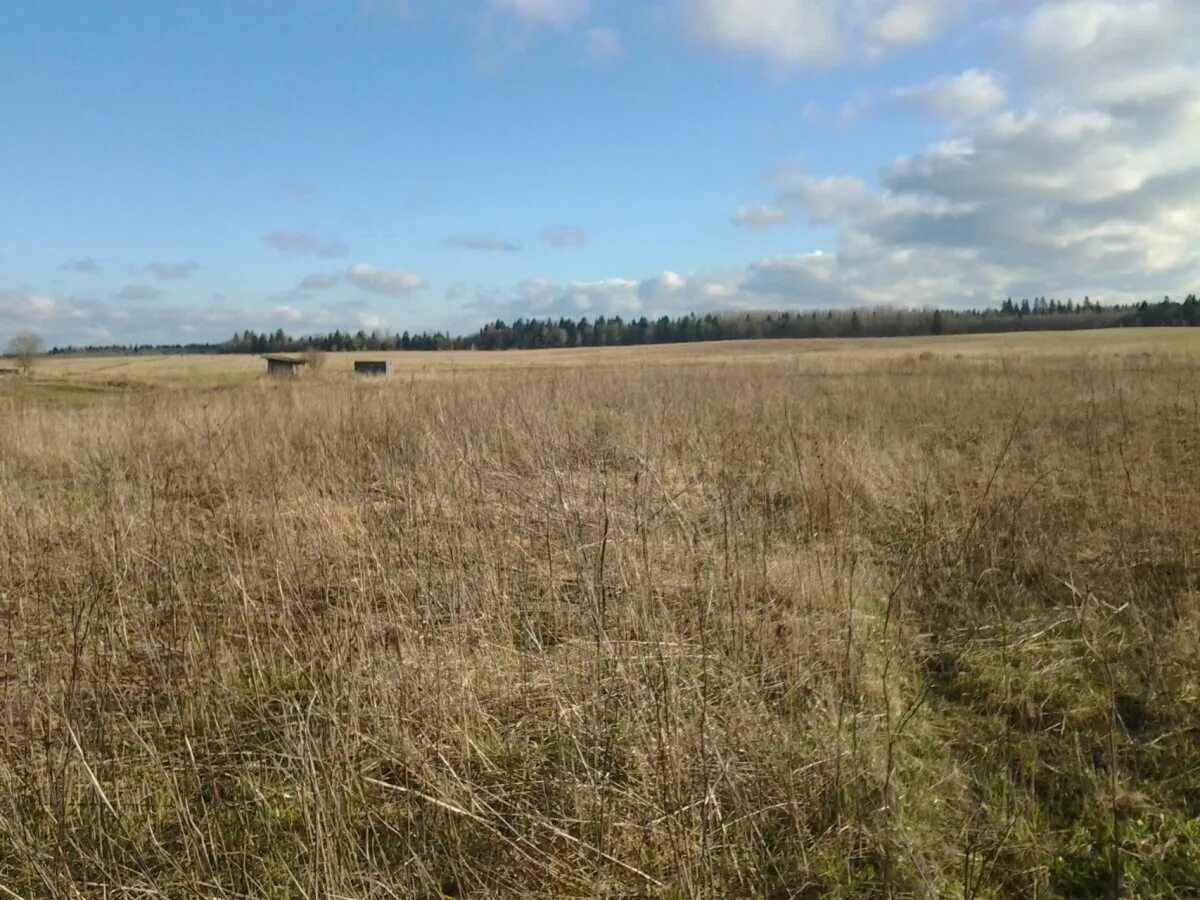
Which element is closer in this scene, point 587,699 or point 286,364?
point 587,699

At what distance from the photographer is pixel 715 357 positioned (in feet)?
161

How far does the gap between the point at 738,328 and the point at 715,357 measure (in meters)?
42.4

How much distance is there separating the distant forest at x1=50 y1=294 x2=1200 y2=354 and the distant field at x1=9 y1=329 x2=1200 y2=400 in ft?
56.5

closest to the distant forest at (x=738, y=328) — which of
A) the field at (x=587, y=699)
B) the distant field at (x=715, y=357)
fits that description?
the distant field at (x=715, y=357)

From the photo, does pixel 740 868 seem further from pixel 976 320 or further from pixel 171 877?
pixel 976 320

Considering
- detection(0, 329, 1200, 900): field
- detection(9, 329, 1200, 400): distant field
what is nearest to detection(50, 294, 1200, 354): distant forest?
detection(9, 329, 1200, 400): distant field

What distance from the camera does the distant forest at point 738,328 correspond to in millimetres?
76250

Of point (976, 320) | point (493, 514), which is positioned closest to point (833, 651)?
point (493, 514)

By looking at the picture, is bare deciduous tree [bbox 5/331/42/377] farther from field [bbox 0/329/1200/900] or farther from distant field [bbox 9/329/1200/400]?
field [bbox 0/329/1200/900]

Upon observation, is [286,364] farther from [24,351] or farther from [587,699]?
[587,699]

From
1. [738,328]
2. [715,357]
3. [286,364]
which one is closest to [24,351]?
[286,364]

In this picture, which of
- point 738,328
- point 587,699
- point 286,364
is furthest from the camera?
point 738,328

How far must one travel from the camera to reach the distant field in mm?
32750

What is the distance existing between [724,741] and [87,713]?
238 cm
